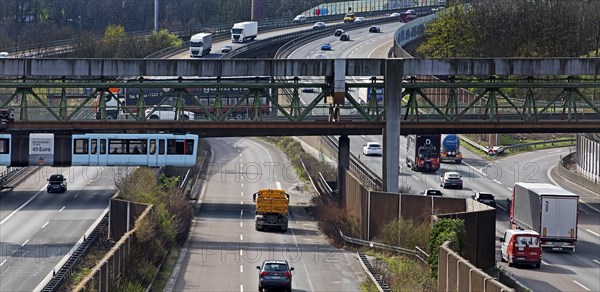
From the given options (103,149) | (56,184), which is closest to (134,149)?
(103,149)

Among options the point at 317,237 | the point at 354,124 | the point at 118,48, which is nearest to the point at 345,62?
the point at 354,124

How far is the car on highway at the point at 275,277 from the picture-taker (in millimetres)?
42875

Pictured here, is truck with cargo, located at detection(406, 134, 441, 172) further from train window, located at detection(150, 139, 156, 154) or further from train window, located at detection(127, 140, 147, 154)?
train window, located at detection(127, 140, 147, 154)

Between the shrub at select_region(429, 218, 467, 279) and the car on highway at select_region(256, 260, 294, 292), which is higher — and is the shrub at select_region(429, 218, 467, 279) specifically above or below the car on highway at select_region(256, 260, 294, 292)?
above

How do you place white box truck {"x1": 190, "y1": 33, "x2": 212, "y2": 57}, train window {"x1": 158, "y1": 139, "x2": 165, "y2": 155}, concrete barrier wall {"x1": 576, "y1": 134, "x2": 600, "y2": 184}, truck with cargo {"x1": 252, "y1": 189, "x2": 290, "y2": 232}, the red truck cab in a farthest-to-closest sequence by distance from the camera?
white box truck {"x1": 190, "y1": 33, "x2": 212, "y2": 57} < concrete barrier wall {"x1": 576, "y1": 134, "x2": 600, "y2": 184} < train window {"x1": 158, "y1": 139, "x2": 165, "y2": 155} < truck with cargo {"x1": 252, "y1": 189, "x2": 290, "y2": 232} < the red truck cab

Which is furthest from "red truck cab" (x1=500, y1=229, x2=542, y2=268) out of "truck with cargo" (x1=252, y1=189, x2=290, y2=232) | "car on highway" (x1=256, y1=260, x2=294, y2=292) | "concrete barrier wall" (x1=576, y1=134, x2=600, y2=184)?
"concrete barrier wall" (x1=576, y1=134, x2=600, y2=184)

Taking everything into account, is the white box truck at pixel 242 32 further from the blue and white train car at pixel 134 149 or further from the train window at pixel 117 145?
the train window at pixel 117 145

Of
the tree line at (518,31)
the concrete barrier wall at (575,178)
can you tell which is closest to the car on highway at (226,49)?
the tree line at (518,31)

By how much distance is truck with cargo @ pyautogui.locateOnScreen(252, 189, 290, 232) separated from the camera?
61156 millimetres

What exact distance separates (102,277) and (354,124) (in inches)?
1104

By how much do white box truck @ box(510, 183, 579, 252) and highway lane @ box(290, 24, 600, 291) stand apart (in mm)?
765

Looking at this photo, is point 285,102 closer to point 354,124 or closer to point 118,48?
point 118,48

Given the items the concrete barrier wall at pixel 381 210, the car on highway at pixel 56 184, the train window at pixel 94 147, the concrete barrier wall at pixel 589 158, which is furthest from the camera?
the concrete barrier wall at pixel 589 158

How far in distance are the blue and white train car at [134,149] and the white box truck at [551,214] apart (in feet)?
61.5
